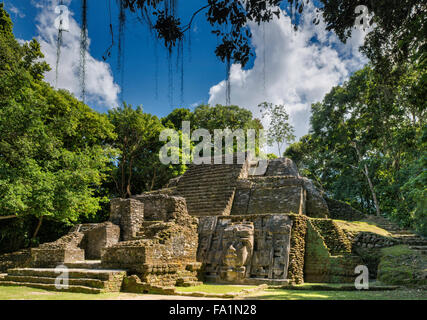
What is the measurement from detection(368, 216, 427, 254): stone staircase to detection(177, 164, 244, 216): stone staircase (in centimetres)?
750

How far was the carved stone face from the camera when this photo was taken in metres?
9.99

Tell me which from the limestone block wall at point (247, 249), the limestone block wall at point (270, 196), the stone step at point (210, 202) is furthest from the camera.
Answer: the stone step at point (210, 202)

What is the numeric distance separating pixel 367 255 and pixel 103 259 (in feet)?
29.2

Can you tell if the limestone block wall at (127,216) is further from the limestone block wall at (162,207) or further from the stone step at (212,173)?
the stone step at (212,173)

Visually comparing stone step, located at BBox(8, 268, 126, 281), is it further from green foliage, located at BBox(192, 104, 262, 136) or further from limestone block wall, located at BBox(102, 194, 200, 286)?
green foliage, located at BBox(192, 104, 262, 136)

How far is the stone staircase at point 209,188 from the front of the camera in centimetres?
1507

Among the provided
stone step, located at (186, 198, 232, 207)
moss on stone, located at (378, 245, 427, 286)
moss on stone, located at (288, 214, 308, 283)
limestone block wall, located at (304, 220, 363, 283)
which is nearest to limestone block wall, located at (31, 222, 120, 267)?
stone step, located at (186, 198, 232, 207)

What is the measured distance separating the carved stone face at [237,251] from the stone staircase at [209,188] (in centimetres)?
355

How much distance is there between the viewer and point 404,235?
1383 cm

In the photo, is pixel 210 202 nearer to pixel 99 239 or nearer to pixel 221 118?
pixel 99 239

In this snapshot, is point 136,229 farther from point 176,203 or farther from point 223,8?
point 223,8

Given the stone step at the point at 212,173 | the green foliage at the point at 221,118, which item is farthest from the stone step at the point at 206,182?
the green foliage at the point at 221,118

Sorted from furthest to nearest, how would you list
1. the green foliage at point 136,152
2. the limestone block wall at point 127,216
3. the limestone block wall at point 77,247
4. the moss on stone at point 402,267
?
the green foliage at point 136,152, the limestone block wall at point 127,216, the limestone block wall at point 77,247, the moss on stone at point 402,267

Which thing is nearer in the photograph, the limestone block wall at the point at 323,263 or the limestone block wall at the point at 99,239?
the limestone block wall at the point at 323,263
